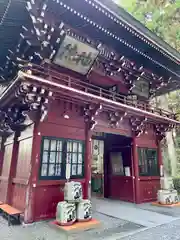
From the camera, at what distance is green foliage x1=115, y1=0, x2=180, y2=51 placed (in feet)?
43.3

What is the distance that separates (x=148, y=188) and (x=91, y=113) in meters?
4.69

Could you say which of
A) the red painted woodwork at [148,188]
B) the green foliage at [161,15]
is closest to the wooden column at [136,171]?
the red painted woodwork at [148,188]

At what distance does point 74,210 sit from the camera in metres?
5.24

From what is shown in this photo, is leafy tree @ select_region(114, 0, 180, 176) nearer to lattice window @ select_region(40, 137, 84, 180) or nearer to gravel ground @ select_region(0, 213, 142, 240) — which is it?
lattice window @ select_region(40, 137, 84, 180)

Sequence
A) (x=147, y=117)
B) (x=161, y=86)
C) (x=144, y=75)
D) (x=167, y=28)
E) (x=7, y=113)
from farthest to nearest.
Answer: (x=167, y=28), (x=161, y=86), (x=144, y=75), (x=147, y=117), (x=7, y=113)

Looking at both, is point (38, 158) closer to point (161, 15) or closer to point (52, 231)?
point (52, 231)

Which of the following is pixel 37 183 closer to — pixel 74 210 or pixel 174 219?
pixel 74 210

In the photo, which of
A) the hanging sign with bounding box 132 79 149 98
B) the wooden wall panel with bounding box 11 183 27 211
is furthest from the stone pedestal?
the wooden wall panel with bounding box 11 183 27 211

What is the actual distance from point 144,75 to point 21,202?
7323 mm

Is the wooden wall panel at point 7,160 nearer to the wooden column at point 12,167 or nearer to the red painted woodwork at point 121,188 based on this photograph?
the wooden column at point 12,167

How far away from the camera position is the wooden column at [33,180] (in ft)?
17.8

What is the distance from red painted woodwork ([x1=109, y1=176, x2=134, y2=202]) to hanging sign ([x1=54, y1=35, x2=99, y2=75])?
5194 mm

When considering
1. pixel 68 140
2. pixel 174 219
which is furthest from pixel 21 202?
pixel 174 219

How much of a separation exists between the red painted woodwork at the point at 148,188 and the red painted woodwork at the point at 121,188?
47cm
